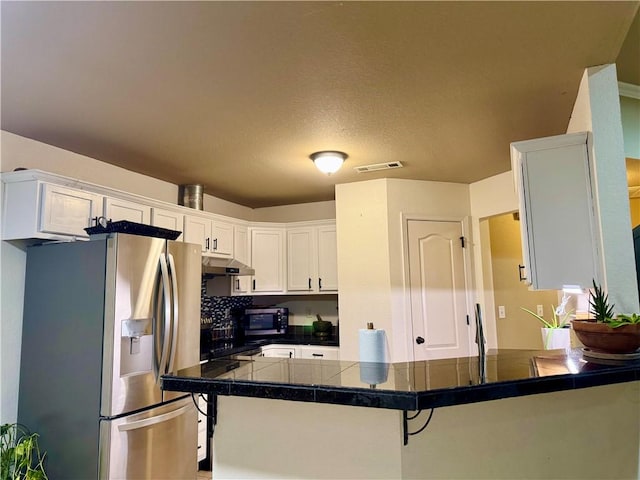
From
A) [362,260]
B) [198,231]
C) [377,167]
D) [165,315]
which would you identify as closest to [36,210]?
[165,315]

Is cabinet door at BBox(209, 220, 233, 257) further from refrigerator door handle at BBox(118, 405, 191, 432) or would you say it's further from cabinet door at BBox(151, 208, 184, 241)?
refrigerator door handle at BBox(118, 405, 191, 432)

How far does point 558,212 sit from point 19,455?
119 inches

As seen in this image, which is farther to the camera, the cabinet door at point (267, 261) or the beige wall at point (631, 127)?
the cabinet door at point (267, 261)

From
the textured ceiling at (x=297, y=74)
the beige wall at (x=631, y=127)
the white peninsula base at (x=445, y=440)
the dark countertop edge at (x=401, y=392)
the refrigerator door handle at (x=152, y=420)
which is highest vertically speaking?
the textured ceiling at (x=297, y=74)

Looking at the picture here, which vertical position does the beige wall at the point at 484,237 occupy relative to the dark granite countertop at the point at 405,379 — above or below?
above

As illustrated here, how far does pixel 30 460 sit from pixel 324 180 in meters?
2.96

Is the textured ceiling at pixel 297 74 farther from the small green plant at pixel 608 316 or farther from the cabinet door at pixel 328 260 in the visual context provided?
the cabinet door at pixel 328 260

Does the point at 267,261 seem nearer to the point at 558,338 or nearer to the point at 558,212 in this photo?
the point at 558,338

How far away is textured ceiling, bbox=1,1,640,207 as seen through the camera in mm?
1521

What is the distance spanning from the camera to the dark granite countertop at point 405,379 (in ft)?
3.78

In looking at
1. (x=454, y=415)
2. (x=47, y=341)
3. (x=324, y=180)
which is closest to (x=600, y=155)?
(x=454, y=415)

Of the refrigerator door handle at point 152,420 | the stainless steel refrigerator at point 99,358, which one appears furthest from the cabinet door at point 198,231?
the refrigerator door handle at point 152,420

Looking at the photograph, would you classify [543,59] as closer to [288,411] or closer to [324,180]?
[288,411]

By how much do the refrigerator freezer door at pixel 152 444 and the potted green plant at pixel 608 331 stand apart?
2.44 metres
